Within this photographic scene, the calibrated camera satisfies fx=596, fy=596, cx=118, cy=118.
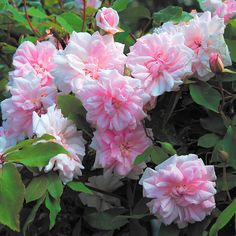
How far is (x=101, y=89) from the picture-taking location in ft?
2.67

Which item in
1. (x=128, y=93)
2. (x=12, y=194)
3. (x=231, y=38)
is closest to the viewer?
(x=12, y=194)

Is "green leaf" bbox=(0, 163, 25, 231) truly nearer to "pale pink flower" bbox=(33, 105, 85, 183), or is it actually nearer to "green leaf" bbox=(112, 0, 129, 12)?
"pale pink flower" bbox=(33, 105, 85, 183)

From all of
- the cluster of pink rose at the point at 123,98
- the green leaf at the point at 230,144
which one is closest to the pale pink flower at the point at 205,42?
the cluster of pink rose at the point at 123,98

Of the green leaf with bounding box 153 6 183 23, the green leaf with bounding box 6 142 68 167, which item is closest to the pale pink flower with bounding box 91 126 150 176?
the green leaf with bounding box 6 142 68 167

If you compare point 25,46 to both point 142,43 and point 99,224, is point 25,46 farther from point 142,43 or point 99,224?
point 99,224

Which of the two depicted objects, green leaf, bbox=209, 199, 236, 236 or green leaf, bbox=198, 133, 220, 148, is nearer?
green leaf, bbox=209, 199, 236, 236

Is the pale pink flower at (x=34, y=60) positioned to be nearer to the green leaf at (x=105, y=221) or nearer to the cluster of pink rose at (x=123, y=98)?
the cluster of pink rose at (x=123, y=98)

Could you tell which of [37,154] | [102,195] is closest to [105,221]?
[102,195]

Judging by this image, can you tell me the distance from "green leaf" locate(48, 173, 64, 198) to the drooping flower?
0.10m

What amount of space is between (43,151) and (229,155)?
0.24 metres

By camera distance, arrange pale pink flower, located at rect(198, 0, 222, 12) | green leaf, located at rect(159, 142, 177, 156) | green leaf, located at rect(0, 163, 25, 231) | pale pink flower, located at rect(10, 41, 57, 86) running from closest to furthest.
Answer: green leaf, located at rect(0, 163, 25, 231) → green leaf, located at rect(159, 142, 177, 156) → pale pink flower, located at rect(10, 41, 57, 86) → pale pink flower, located at rect(198, 0, 222, 12)

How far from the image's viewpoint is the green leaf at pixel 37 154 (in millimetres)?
724

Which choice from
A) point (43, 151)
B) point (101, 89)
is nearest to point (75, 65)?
point (101, 89)

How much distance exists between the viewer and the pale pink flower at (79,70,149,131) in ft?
2.66
